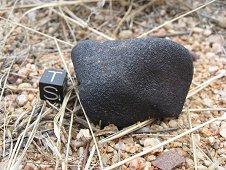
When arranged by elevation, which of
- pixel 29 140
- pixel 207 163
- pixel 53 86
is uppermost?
pixel 53 86

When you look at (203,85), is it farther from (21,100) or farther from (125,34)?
(21,100)

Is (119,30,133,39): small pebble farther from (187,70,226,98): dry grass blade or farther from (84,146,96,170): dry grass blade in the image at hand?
(84,146,96,170): dry grass blade

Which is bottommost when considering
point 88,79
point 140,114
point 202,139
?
point 202,139

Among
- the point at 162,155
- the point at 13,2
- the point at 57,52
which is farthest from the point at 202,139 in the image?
the point at 13,2

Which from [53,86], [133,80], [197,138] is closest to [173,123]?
[197,138]

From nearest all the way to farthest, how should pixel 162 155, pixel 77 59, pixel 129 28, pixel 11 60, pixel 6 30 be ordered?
1. pixel 162 155
2. pixel 77 59
3. pixel 11 60
4. pixel 6 30
5. pixel 129 28

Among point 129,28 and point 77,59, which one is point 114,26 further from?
point 77,59

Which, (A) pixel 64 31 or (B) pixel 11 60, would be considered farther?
(A) pixel 64 31
